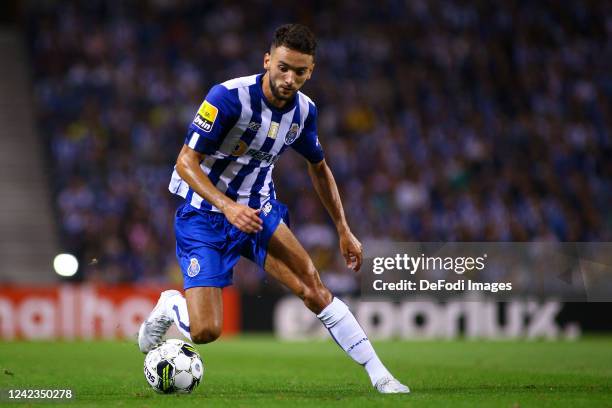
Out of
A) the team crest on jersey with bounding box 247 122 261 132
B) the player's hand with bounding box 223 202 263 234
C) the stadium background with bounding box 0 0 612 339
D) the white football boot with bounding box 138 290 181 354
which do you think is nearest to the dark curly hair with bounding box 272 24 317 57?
the team crest on jersey with bounding box 247 122 261 132

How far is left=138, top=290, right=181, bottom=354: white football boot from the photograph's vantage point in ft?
24.8

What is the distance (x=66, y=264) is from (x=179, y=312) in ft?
33.8

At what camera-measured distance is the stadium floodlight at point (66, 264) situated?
16.9 metres

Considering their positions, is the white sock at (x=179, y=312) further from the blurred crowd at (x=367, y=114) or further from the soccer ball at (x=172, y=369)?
the blurred crowd at (x=367, y=114)

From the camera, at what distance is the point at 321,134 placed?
20.1 meters

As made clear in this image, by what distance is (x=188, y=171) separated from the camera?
22.3ft

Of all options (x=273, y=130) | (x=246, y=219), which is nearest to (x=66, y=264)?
(x=273, y=130)

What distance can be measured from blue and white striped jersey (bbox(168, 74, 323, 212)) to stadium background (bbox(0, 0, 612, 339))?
8.95 meters

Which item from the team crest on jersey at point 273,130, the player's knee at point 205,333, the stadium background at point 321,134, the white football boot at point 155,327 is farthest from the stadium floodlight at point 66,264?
the team crest on jersey at point 273,130

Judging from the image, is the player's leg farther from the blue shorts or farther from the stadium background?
the stadium background

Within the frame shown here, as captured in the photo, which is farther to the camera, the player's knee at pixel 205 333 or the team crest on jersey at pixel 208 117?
the player's knee at pixel 205 333

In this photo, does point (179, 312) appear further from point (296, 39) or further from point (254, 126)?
point (296, 39)

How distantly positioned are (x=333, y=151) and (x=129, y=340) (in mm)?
5666

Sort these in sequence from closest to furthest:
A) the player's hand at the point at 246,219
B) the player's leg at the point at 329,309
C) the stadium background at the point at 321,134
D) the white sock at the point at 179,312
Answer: the player's hand at the point at 246,219
the player's leg at the point at 329,309
the white sock at the point at 179,312
the stadium background at the point at 321,134
